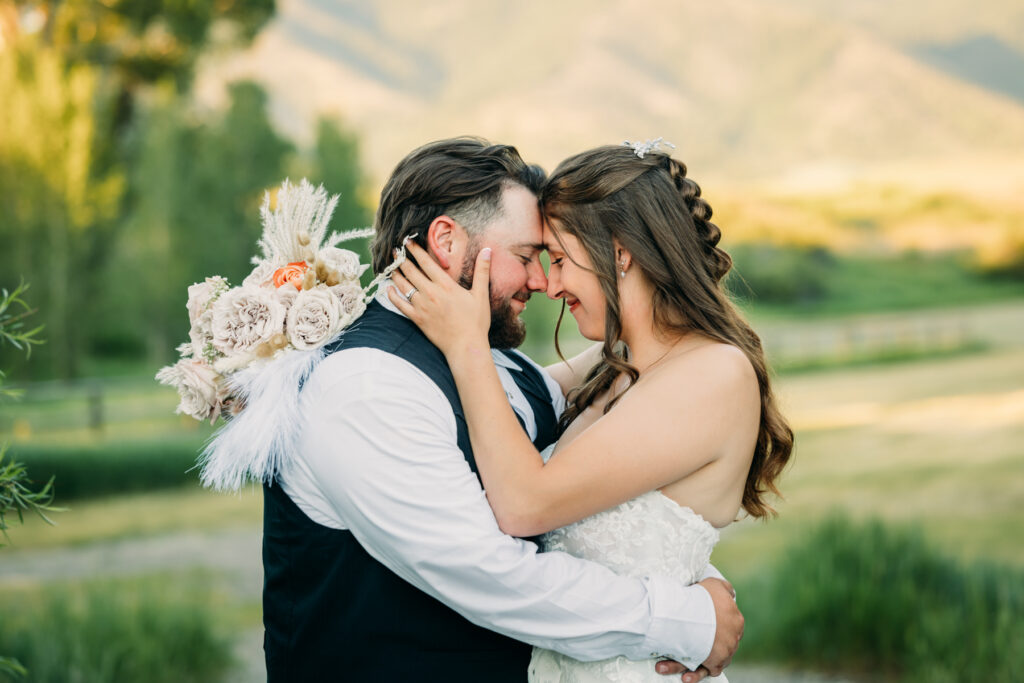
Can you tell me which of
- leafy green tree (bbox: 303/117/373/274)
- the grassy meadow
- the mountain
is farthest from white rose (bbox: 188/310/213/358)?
the mountain

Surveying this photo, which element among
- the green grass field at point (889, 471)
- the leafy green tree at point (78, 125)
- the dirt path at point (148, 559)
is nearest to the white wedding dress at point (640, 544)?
the green grass field at point (889, 471)

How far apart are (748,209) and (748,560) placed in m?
6.11

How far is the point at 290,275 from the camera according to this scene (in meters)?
1.86

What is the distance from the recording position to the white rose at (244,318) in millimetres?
1760

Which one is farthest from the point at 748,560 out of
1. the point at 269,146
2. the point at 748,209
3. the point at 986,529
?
the point at 269,146

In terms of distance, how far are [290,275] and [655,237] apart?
815 mm

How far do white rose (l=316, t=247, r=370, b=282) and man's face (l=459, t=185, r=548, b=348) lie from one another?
24 cm

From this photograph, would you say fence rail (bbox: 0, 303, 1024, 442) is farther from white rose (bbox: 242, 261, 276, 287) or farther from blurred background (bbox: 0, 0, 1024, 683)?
white rose (bbox: 242, 261, 276, 287)

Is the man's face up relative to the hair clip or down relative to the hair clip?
down

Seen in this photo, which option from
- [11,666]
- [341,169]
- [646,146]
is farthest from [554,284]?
[341,169]

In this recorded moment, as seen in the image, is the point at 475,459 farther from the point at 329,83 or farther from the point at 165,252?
the point at 329,83

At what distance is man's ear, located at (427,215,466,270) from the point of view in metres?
1.96

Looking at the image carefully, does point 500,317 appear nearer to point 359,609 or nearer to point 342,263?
point 342,263

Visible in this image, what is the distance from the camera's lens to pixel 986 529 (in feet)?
27.1
